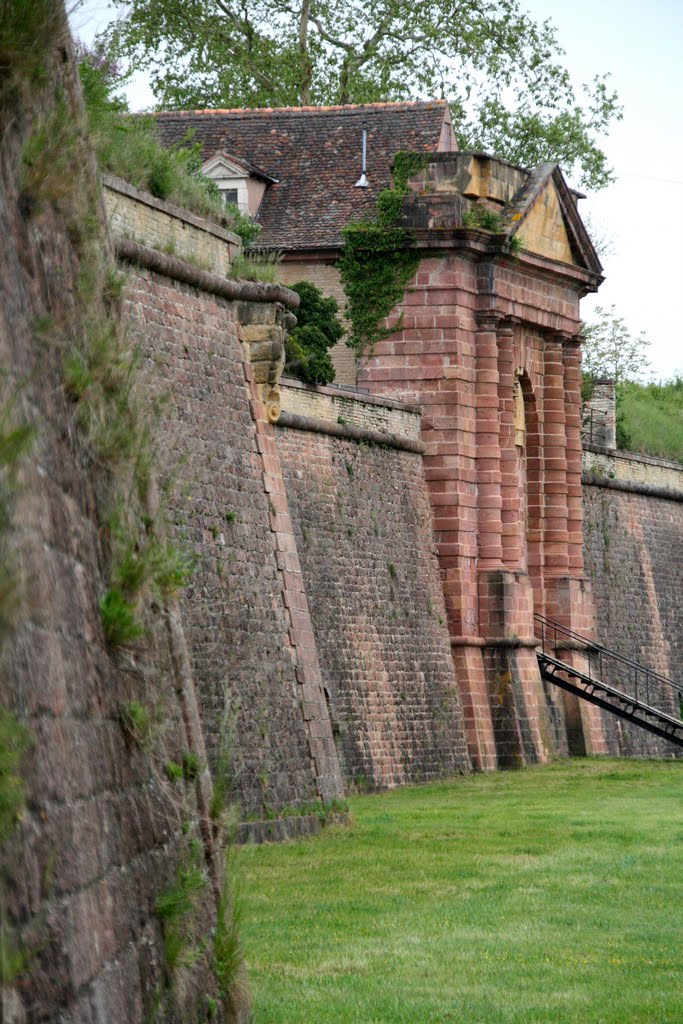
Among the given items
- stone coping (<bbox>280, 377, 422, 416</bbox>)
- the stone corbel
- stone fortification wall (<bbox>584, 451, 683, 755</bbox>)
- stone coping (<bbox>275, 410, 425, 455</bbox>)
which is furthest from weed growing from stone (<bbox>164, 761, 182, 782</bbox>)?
stone fortification wall (<bbox>584, 451, 683, 755</bbox>)

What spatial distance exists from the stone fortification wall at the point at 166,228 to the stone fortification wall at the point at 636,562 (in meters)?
17.2

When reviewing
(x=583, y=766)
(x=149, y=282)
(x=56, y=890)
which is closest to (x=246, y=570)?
(x=149, y=282)

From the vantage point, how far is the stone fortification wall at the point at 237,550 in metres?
17.9

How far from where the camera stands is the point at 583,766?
97.9 ft

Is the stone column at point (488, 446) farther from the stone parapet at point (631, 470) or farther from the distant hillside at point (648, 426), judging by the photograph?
the distant hillside at point (648, 426)

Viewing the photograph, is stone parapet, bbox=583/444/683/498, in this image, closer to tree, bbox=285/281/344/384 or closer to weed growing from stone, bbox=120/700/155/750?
tree, bbox=285/281/344/384

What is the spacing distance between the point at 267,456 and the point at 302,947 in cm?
1003

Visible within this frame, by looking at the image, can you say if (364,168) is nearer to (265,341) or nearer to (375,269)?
(375,269)

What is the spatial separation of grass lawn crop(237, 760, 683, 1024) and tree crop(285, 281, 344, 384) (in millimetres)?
7097

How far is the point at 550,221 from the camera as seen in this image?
3219cm

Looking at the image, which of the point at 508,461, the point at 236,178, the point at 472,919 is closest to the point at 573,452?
the point at 508,461

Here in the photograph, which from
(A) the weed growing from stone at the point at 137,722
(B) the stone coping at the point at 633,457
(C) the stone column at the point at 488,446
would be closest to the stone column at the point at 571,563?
(B) the stone coping at the point at 633,457

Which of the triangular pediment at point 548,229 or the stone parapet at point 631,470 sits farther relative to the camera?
the stone parapet at point 631,470

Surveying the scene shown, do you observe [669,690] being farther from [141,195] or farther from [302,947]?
[302,947]
